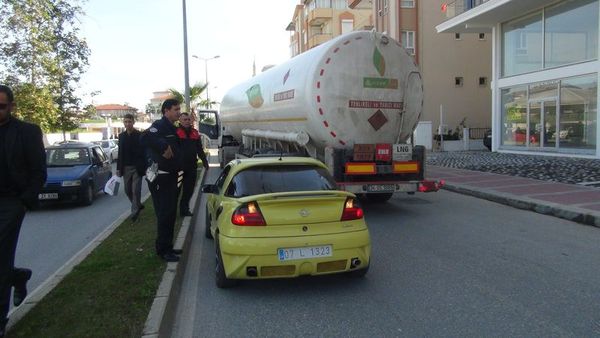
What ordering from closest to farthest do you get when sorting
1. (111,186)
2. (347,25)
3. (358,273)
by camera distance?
(358,273) → (111,186) → (347,25)

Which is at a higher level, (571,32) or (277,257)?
(571,32)

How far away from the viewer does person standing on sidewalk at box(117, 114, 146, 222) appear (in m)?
9.41

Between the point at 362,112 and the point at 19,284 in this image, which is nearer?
the point at 19,284

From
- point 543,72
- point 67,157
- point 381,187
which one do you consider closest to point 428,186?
point 381,187

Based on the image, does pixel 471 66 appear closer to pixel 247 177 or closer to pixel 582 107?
pixel 582 107

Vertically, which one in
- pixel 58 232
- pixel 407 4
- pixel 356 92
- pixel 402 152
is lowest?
pixel 58 232

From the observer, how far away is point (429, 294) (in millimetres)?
5172

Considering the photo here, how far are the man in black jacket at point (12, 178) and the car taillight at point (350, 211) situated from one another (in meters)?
2.85

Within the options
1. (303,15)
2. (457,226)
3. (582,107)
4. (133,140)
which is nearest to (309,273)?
(457,226)

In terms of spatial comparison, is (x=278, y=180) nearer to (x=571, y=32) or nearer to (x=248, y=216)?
(x=248, y=216)

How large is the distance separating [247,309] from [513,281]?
9.46 ft

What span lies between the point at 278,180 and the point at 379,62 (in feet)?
15.8

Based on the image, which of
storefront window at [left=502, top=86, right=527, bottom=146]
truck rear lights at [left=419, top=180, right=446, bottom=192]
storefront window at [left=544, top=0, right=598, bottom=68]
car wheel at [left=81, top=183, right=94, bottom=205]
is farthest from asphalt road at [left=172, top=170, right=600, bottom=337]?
storefront window at [left=502, top=86, right=527, bottom=146]

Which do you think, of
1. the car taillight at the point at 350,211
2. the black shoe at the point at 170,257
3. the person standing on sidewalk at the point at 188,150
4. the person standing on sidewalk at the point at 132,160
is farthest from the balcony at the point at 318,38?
the car taillight at the point at 350,211
